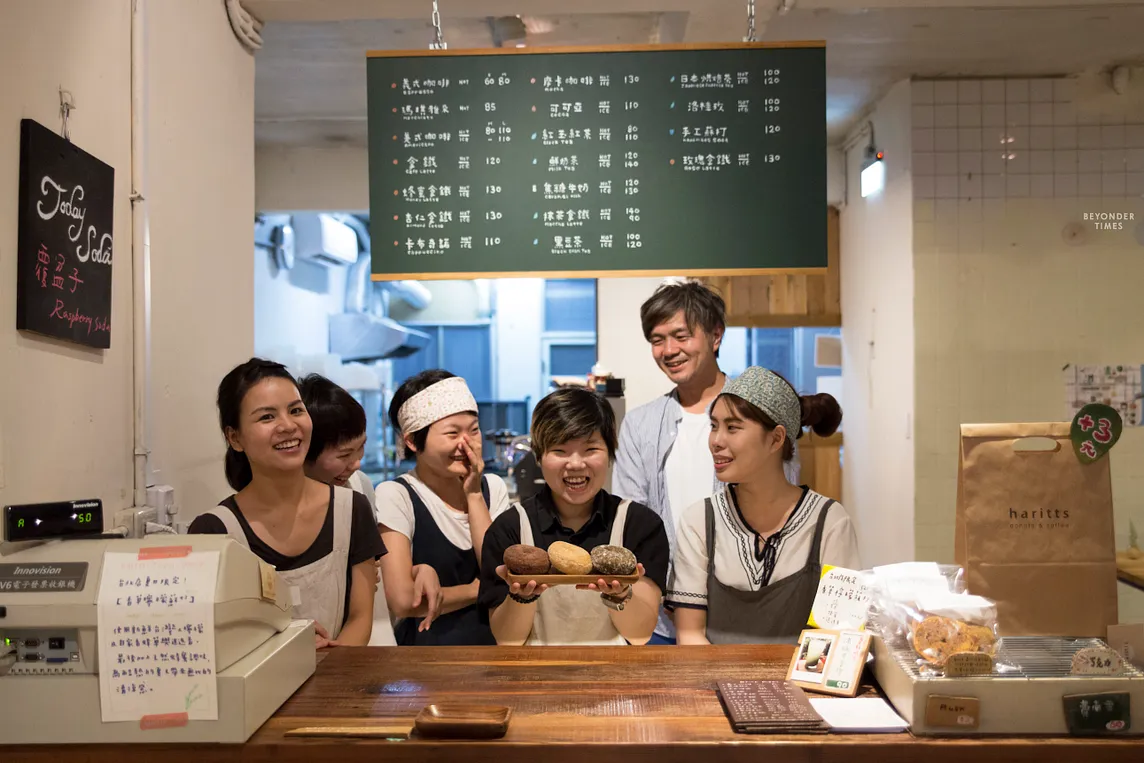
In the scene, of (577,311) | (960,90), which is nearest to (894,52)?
(960,90)

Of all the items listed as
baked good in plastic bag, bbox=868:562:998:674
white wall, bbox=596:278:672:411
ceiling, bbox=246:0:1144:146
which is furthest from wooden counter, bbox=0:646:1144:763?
white wall, bbox=596:278:672:411

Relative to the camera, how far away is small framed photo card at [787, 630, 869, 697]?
4.46 feet

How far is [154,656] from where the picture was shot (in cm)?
123

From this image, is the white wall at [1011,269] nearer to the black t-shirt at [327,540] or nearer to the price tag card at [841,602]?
the price tag card at [841,602]

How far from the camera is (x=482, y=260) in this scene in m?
2.55

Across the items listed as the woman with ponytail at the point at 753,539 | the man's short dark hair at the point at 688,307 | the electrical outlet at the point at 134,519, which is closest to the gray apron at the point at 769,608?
the woman with ponytail at the point at 753,539

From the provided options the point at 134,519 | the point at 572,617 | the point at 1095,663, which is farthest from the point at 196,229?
the point at 1095,663

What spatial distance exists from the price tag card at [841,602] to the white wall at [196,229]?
5.38 ft

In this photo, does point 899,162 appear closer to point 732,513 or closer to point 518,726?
point 732,513

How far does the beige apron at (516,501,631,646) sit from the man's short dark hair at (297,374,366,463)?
2.04ft

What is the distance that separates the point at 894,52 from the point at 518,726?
140 inches

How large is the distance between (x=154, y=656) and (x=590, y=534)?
919 millimetres

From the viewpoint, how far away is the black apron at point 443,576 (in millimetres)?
2059

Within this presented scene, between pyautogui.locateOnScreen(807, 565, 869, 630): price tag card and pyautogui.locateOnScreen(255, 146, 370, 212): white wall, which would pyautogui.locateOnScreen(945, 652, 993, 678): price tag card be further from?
pyautogui.locateOnScreen(255, 146, 370, 212): white wall
